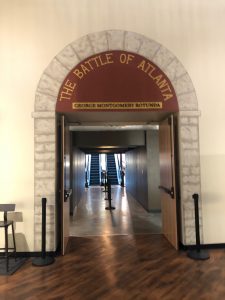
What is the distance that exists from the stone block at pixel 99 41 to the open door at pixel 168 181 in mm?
1642

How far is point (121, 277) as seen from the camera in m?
3.08

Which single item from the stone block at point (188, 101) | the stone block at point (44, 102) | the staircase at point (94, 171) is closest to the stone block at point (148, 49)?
the stone block at point (188, 101)

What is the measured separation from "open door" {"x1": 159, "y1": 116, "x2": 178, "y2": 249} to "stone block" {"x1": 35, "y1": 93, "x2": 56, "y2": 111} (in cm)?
199

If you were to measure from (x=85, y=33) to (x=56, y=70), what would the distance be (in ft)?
2.67

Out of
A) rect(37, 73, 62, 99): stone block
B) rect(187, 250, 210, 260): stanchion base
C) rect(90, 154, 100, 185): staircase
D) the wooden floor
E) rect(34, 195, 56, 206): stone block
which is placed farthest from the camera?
rect(90, 154, 100, 185): staircase

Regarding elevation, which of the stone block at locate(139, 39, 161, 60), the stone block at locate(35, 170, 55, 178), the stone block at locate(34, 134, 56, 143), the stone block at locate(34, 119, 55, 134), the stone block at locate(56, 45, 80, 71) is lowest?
the stone block at locate(35, 170, 55, 178)

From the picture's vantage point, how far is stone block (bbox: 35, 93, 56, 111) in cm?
395

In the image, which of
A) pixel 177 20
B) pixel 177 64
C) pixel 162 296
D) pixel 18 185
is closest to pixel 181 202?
pixel 162 296

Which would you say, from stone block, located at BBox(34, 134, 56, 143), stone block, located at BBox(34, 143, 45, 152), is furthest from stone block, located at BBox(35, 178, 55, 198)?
stone block, located at BBox(34, 134, 56, 143)

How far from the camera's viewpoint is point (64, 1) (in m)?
4.13

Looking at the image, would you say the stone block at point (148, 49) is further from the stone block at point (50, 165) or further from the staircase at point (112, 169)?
the staircase at point (112, 169)

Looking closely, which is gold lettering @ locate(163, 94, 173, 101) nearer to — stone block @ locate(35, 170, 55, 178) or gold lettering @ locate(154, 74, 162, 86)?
gold lettering @ locate(154, 74, 162, 86)

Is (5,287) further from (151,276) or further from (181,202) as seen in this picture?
(181,202)

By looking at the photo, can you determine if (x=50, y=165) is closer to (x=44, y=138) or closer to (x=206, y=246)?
(x=44, y=138)
